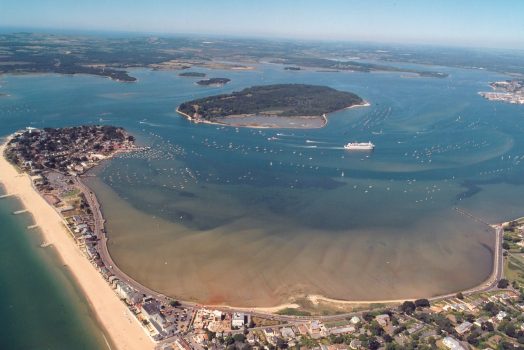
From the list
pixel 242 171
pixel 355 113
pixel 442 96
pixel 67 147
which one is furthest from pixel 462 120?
pixel 67 147

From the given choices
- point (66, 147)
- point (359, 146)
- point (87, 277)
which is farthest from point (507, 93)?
point (87, 277)

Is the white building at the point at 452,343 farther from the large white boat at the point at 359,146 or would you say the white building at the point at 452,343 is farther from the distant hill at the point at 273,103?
the distant hill at the point at 273,103

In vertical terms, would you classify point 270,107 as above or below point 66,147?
above

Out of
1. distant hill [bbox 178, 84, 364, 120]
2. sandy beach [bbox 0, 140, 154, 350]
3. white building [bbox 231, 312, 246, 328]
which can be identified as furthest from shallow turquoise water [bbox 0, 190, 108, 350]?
distant hill [bbox 178, 84, 364, 120]

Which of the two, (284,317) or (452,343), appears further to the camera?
(284,317)

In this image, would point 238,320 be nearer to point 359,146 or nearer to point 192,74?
point 359,146

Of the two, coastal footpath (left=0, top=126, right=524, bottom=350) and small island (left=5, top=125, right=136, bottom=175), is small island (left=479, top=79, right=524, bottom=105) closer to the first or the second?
coastal footpath (left=0, top=126, right=524, bottom=350)

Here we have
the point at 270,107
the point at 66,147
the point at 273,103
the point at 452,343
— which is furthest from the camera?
the point at 273,103
